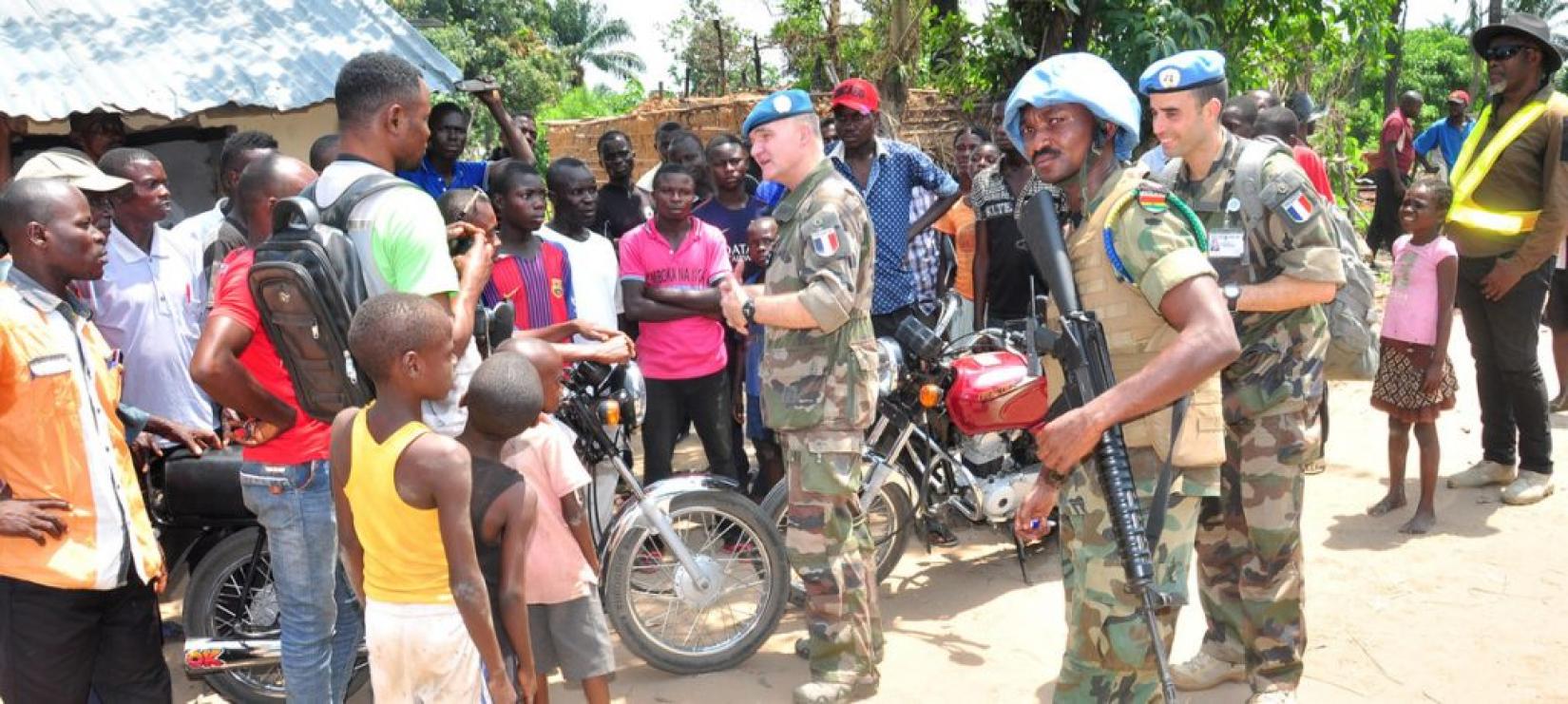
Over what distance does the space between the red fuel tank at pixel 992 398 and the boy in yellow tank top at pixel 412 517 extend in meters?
2.52

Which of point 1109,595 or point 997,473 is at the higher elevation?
point 1109,595

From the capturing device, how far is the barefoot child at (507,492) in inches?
121

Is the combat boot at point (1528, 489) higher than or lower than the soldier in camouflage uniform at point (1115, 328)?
lower

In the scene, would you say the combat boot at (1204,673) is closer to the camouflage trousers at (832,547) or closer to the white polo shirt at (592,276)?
the camouflage trousers at (832,547)

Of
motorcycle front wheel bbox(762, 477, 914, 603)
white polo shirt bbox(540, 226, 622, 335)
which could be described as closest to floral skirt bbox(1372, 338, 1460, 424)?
motorcycle front wheel bbox(762, 477, 914, 603)

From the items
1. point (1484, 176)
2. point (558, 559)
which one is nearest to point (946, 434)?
point (558, 559)

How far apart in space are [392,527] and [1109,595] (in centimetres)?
172

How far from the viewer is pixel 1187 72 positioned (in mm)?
3602

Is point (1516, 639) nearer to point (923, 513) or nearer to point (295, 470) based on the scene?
point (923, 513)

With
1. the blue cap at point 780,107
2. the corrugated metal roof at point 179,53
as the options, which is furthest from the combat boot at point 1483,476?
the corrugated metal roof at point 179,53

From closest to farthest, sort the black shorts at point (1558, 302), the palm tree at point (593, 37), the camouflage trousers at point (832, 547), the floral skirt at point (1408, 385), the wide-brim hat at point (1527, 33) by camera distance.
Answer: the camouflage trousers at point (832, 547), the wide-brim hat at point (1527, 33), the floral skirt at point (1408, 385), the black shorts at point (1558, 302), the palm tree at point (593, 37)

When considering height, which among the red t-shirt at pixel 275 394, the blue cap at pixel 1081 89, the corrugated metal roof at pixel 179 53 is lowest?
the red t-shirt at pixel 275 394

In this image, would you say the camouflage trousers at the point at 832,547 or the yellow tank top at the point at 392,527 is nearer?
the yellow tank top at the point at 392,527

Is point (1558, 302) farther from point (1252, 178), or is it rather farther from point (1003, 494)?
point (1252, 178)
